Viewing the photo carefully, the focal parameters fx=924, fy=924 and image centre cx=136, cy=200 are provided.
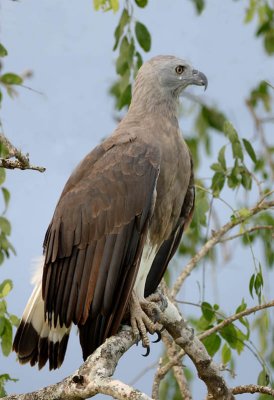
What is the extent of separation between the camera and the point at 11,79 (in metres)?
4.74

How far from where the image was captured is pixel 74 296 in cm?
450

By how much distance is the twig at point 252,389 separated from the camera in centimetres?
424

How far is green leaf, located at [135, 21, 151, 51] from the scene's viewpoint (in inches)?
200

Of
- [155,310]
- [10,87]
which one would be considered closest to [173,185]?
[155,310]

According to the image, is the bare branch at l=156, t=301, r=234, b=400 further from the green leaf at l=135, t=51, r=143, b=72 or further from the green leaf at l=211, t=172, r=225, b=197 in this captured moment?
the green leaf at l=135, t=51, r=143, b=72

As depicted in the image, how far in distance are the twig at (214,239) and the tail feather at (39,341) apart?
30.4 inches

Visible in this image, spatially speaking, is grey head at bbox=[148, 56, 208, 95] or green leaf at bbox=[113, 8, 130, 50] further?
grey head at bbox=[148, 56, 208, 95]

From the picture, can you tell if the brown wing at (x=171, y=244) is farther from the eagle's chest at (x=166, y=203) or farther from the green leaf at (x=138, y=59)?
the green leaf at (x=138, y=59)

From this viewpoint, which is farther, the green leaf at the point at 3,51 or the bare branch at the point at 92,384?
the green leaf at the point at 3,51

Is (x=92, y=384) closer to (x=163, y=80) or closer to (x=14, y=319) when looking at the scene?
(x=14, y=319)

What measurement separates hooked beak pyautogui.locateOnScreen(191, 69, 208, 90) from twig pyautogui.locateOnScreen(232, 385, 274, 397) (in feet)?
5.90

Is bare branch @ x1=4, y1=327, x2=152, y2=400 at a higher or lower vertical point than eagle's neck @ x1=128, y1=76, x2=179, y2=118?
lower

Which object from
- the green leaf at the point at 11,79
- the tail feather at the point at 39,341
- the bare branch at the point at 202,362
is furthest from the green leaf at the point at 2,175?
the bare branch at the point at 202,362

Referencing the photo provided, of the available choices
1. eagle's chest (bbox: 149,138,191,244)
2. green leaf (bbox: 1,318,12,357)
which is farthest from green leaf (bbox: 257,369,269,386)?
green leaf (bbox: 1,318,12,357)
